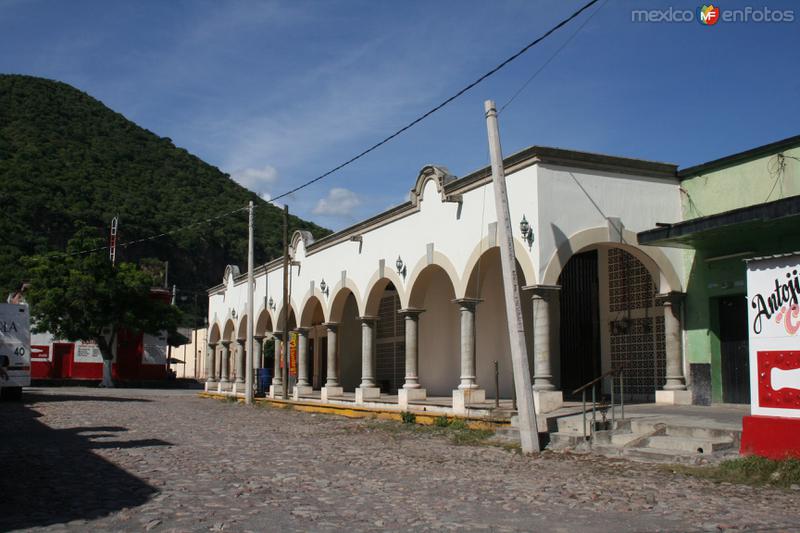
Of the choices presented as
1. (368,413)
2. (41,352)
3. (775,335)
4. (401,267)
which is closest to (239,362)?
(368,413)

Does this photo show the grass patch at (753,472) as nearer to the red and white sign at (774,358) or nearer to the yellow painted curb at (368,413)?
the red and white sign at (774,358)

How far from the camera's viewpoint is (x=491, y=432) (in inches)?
578

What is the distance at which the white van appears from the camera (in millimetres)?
23797

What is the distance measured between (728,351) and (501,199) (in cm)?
632

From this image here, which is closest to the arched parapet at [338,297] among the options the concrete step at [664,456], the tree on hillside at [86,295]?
the concrete step at [664,456]

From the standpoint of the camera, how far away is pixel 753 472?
31.2ft

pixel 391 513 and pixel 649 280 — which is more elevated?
pixel 649 280

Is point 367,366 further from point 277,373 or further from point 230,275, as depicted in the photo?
point 230,275

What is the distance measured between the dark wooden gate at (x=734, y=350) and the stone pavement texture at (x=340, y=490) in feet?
17.6

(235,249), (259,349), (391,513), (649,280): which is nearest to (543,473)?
(391,513)

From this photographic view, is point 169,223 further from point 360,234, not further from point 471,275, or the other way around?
point 471,275

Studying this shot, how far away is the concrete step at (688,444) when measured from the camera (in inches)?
419

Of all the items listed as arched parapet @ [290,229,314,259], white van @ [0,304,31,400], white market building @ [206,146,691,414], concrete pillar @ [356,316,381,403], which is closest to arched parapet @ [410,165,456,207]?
white market building @ [206,146,691,414]

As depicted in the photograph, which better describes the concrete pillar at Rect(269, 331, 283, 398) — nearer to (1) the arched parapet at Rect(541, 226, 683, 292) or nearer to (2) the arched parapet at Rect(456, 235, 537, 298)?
(2) the arched parapet at Rect(456, 235, 537, 298)
